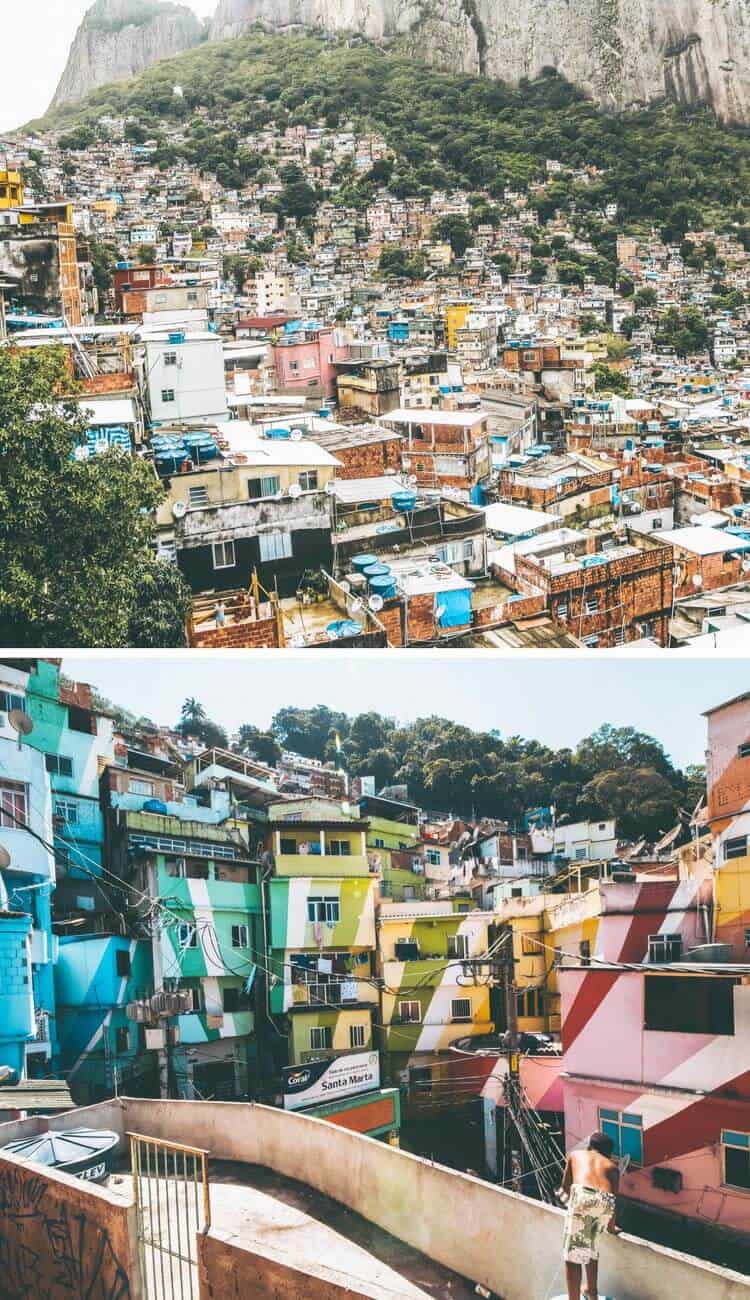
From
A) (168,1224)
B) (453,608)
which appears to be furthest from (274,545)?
(168,1224)

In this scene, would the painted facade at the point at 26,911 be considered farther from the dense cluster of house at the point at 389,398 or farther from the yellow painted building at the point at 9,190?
the yellow painted building at the point at 9,190

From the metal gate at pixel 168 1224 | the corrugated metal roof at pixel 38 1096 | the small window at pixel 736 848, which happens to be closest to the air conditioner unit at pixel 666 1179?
the small window at pixel 736 848

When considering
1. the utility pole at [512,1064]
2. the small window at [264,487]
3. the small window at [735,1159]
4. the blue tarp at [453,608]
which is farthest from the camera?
the small window at [264,487]

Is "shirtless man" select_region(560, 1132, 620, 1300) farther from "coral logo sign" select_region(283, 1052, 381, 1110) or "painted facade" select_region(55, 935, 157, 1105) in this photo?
"painted facade" select_region(55, 935, 157, 1105)

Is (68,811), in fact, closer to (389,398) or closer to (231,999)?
(231,999)

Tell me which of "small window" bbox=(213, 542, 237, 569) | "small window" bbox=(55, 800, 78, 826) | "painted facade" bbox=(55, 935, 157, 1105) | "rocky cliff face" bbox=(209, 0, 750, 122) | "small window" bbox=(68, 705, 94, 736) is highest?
"rocky cliff face" bbox=(209, 0, 750, 122)

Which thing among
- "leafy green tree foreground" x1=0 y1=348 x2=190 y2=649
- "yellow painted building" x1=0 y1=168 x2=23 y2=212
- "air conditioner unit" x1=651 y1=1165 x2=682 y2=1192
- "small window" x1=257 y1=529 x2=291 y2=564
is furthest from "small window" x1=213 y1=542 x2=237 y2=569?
"yellow painted building" x1=0 y1=168 x2=23 y2=212
